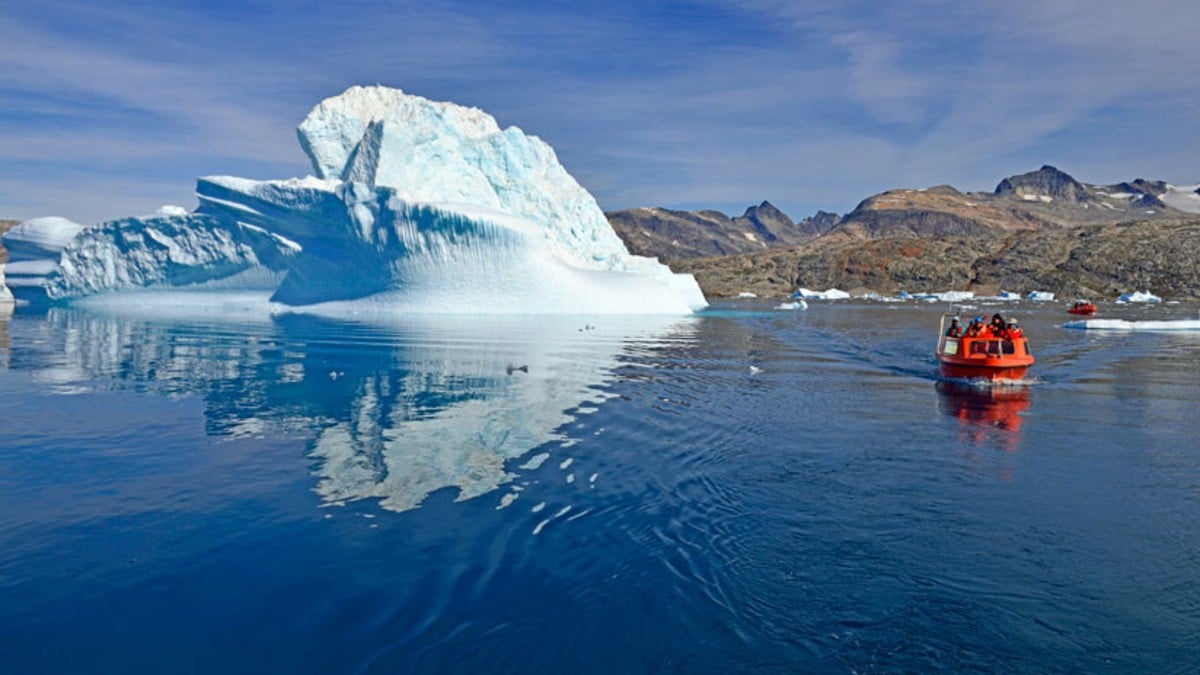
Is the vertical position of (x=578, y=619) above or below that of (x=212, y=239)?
below

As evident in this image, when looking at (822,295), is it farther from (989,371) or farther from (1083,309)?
(989,371)

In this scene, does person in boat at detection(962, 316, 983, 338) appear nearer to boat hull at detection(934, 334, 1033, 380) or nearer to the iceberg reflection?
boat hull at detection(934, 334, 1033, 380)

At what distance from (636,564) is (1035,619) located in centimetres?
321

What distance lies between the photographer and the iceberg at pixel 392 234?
41.7m

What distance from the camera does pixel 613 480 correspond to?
9.59m

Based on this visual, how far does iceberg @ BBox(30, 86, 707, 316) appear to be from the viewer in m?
41.7

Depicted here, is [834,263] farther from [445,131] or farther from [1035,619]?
[1035,619]

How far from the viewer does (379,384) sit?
17.8 meters

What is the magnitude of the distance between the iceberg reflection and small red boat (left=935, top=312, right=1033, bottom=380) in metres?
9.08

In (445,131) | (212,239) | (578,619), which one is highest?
(445,131)

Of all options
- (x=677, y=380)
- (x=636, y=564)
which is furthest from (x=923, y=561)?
(x=677, y=380)

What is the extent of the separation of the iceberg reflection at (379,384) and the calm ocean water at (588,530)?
0.11 metres

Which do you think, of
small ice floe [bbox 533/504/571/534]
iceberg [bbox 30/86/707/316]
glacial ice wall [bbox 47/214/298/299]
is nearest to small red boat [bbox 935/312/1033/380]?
small ice floe [bbox 533/504/571/534]

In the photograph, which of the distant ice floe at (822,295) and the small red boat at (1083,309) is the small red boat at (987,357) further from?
the distant ice floe at (822,295)
